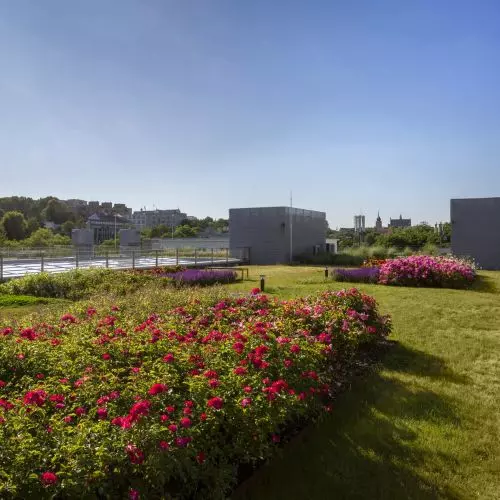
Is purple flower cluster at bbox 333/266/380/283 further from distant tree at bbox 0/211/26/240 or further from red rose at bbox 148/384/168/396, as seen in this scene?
distant tree at bbox 0/211/26/240

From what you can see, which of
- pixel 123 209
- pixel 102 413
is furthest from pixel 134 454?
pixel 123 209

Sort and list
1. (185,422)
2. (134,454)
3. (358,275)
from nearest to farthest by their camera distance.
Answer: (134,454) < (185,422) < (358,275)

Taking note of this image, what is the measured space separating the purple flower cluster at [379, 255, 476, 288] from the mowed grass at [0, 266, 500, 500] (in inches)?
294

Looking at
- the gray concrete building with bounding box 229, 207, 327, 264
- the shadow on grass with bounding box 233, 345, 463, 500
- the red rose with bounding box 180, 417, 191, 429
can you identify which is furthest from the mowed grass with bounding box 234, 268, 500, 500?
the gray concrete building with bounding box 229, 207, 327, 264

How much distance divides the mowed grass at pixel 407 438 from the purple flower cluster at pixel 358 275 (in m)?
8.23

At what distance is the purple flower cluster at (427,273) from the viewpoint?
539 inches

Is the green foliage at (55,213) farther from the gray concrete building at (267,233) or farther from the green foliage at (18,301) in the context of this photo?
the green foliage at (18,301)

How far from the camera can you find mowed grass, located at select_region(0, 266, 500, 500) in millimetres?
2949

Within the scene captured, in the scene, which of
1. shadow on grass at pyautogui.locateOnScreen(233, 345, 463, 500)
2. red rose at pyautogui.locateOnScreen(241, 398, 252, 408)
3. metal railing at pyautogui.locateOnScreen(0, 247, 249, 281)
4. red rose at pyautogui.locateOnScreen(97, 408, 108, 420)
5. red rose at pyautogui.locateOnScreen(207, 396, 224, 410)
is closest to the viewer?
red rose at pyautogui.locateOnScreen(97, 408, 108, 420)

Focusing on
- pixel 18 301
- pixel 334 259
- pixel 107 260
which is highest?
pixel 107 260

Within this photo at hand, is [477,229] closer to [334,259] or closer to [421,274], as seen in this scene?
[334,259]

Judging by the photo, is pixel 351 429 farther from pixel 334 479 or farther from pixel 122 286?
pixel 122 286

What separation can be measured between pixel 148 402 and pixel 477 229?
2345 centimetres

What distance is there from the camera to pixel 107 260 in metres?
19.0
